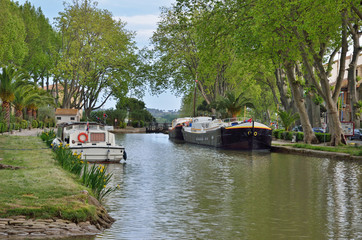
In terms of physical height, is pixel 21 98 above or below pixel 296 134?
above

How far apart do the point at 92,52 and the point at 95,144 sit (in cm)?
4616

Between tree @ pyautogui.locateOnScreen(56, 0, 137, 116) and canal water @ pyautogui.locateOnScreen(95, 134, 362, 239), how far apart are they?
154 feet

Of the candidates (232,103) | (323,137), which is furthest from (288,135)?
(232,103)

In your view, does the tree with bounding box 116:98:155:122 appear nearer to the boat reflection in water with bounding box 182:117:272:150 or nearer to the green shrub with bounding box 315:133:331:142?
the boat reflection in water with bounding box 182:117:272:150

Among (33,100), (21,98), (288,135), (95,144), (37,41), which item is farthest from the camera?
(37,41)

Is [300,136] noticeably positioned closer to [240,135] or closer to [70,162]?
[240,135]

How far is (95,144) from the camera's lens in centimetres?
2755

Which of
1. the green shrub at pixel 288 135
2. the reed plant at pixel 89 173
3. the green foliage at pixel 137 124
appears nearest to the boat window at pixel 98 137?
the reed plant at pixel 89 173

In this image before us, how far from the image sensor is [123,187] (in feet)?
59.2

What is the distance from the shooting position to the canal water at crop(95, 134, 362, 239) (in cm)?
1132

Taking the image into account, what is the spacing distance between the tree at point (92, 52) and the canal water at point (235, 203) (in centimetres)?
4700

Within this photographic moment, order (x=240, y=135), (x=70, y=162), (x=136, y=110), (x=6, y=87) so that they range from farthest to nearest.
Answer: (x=136, y=110) < (x=6, y=87) < (x=240, y=135) < (x=70, y=162)

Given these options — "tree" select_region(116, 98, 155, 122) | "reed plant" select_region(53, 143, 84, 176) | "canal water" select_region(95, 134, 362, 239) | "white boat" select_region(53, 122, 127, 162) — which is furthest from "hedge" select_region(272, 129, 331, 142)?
"tree" select_region(116, 98, 155, 122)

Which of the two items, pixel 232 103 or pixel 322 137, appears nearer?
pixel 322 137
